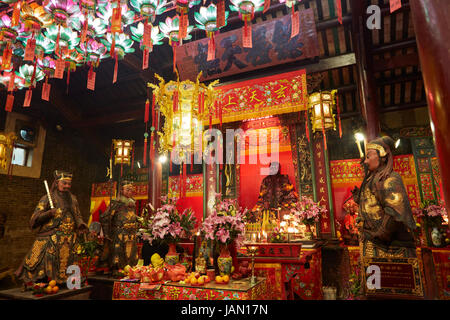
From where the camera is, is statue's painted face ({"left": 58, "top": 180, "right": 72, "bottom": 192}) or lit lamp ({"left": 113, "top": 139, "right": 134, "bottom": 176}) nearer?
statue's painted face ({"left": 58, "top": 180, "right": 72, "bottom": 192})

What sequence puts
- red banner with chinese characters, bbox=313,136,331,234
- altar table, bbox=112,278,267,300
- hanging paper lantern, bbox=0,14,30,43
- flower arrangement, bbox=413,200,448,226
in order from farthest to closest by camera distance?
red banner with chinese characters, bbox=313,136,331,234 → flower arrangement, bbox=413,200,448,226 → hanging paper lantern, bbox=0,14,30,43 → altar table, bbox=112,278,267,300

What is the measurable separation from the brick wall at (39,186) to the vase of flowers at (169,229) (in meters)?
7.79

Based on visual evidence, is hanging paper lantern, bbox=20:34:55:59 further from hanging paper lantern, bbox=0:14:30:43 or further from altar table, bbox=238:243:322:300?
altar table, bbox=238:243:322:300

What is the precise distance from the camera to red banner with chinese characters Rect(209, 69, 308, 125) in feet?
17.6

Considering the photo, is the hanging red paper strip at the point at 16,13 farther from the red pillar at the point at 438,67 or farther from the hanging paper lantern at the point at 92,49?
the red pillar at the point at 438,67

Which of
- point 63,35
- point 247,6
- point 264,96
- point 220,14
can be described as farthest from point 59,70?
point 264,96

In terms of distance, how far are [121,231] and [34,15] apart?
3724 mm

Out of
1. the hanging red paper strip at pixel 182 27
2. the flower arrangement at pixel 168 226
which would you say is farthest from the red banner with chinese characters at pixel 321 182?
the hanging red paper strip at pixel 182 27

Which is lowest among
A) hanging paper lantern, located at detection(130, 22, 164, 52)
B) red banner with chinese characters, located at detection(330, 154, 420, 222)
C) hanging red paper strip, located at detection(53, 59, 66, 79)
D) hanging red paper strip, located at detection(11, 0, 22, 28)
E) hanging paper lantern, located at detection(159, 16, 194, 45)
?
red banner with chinese characters, located at detection(330, 154, 420, 222)

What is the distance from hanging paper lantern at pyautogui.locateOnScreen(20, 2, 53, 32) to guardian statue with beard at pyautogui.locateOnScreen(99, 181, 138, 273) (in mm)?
3067

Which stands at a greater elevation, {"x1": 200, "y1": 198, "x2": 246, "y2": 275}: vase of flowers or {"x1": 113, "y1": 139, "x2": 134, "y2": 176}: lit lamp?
{"x1": 113, "y1": 139, "x2": 134, "y2": 176}: lit lamp

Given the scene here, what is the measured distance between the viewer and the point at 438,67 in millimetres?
1456

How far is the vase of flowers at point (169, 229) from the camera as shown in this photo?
113 inches

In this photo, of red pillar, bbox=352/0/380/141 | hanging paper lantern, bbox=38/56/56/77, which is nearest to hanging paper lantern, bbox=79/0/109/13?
hanging paper lantern, bbox=38/56/56/77
